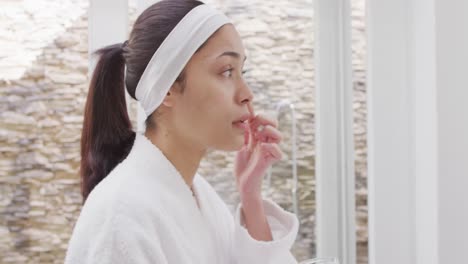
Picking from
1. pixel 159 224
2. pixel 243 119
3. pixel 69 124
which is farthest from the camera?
pixel 69 124

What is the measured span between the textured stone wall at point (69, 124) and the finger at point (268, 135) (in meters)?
0.76

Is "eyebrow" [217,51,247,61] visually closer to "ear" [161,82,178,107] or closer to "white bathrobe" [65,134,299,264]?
"ear" [161,82,178,107]

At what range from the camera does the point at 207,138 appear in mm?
974

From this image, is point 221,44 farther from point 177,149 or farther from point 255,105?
point 255,105

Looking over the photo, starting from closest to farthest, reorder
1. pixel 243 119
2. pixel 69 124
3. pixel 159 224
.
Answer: pixel 159 224 → pixel 243 119 → pixel 69 124

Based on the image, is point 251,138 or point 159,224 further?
point 251,138

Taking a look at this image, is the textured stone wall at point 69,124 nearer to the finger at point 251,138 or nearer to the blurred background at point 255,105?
the blurred background at point 255,105

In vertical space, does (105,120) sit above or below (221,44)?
below

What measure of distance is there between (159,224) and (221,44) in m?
0.33

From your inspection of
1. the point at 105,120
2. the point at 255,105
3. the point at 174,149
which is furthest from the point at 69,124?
the point at 174,149

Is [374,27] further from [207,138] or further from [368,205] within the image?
[207,138]

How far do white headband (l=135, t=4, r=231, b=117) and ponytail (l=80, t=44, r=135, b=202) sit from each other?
0.12m

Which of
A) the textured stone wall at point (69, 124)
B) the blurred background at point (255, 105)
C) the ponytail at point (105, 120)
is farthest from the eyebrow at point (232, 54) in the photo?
the textured stone wall at point (69, 124)

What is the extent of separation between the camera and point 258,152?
3.56ft
